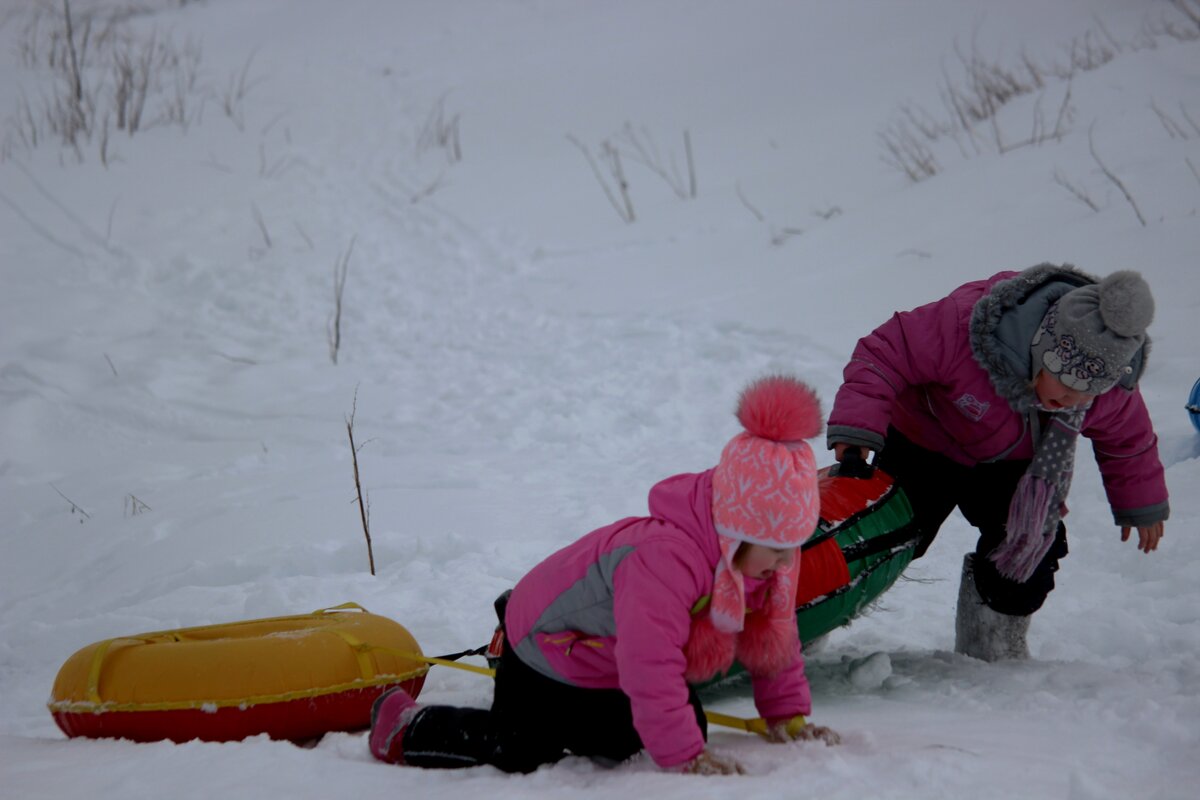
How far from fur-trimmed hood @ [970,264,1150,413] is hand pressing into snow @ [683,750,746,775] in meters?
1.20

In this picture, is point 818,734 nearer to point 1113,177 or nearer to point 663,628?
point 663,628

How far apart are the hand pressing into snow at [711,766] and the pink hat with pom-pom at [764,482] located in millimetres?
255

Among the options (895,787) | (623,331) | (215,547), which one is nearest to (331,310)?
(623,331)

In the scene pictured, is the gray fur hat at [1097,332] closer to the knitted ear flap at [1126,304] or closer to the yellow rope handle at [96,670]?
the knitted ear flap at [1126,304]

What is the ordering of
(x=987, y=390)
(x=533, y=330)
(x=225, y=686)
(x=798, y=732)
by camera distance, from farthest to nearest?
(x=533, y=330) → (x=987, y=390) → (x=225, y=686) → (x=798, y=732)

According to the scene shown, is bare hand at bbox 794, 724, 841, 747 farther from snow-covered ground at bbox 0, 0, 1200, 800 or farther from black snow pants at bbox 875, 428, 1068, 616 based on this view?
black snow pants at bbox 875, 428, 1068, 616

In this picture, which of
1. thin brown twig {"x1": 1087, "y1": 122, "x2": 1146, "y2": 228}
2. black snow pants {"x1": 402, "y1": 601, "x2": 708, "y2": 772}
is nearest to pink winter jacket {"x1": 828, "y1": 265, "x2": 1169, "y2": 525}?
black snow pants {"x1": 402, "y1": 601, "x2": 708, "y2": 772}

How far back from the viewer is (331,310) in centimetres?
751

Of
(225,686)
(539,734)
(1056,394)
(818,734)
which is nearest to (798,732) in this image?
(818,734)

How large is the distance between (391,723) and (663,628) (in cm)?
74

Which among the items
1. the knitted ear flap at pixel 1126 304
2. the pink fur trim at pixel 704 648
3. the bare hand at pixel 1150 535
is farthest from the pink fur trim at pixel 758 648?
the bare hand at pixel 1150 535

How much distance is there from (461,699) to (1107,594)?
2.01m

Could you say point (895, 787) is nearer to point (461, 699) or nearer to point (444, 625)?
point (461, 699)

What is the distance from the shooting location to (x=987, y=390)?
2.86 metres
